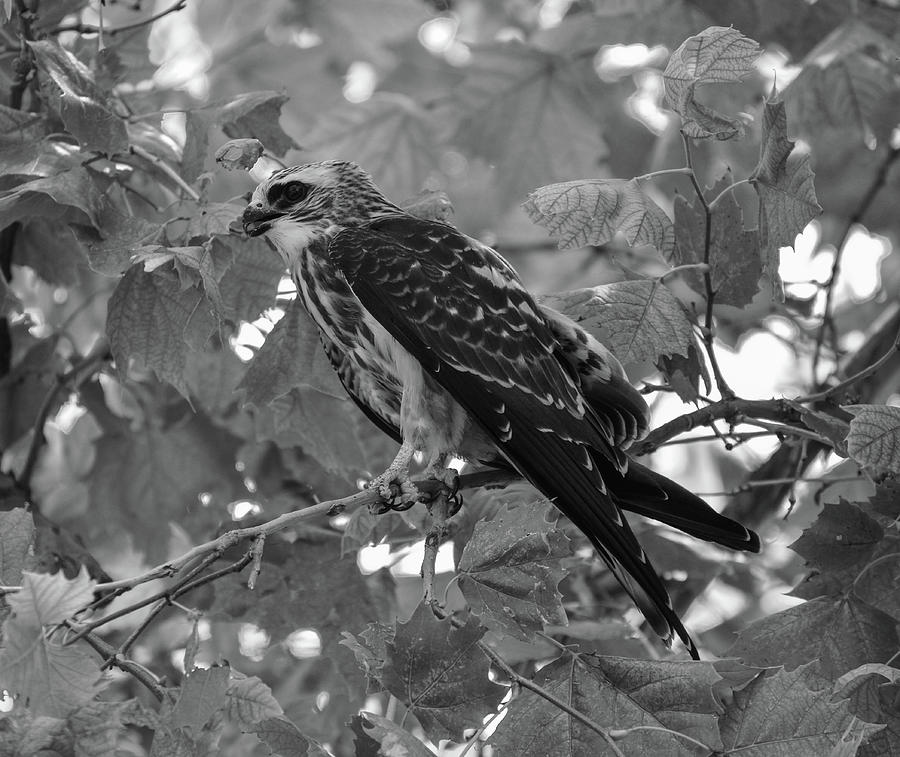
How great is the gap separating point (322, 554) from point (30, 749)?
5.09ft

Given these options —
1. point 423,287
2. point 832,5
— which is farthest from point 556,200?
point 832,5

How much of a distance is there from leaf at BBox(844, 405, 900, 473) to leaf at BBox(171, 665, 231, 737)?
60.4 inches

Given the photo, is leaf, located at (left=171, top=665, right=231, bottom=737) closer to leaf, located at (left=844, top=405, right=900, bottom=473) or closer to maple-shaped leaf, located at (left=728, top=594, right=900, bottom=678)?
maple-shaped leaf, located at (left=728, top=594, right=900, bottom=678)

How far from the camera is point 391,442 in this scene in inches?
179

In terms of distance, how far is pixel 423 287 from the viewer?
3416 mm

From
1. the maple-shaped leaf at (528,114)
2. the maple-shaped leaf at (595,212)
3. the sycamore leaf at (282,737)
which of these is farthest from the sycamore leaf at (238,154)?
the maple-shaped leaf at (528,114)

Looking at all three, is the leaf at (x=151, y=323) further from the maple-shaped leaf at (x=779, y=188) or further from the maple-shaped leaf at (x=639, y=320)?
the maple-shaped leaf at (x=779, y=188)

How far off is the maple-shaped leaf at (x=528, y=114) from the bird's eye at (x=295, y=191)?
218 centimetres

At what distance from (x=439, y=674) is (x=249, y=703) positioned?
0.43 m

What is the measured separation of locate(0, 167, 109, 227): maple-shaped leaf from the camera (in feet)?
9.87

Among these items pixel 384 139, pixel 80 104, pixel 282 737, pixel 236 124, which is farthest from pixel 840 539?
pixel 384 139

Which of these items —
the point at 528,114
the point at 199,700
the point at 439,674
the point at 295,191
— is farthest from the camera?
the point at 528,114

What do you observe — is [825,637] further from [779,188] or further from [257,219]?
[257,219]

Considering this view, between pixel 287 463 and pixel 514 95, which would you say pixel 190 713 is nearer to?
pixel 287 463
